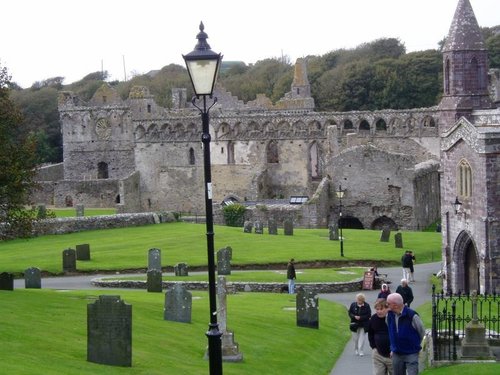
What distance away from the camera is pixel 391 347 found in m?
16.2

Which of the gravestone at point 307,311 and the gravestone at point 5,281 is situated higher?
the gravestone at point 5,281

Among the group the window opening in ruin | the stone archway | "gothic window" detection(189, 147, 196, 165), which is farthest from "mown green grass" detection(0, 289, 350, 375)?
the window opening in ruin

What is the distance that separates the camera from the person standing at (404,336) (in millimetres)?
15844

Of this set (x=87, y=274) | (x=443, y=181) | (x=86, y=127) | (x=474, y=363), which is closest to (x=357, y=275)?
(x=443, y=181)

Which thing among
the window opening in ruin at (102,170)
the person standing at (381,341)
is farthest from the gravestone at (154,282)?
the window opening in ruin at (102,170)

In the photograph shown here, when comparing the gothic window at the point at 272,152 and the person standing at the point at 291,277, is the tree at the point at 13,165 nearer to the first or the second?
the person standing at the point at 291,277

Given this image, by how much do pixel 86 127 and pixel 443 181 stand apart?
52944 mm

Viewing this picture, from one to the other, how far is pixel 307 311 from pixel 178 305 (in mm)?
3563

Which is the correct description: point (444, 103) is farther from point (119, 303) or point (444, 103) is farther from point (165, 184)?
point (165, 184)

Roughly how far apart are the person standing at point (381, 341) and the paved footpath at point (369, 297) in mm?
4464

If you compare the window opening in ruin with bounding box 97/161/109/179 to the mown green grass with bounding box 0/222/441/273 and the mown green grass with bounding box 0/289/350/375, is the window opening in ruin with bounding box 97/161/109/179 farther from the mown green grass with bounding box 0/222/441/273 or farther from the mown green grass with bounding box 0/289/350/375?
the mown green grass with bounding box 0/289/350/375

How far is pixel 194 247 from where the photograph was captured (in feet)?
153

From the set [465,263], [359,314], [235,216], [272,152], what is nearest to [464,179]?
[465,263]

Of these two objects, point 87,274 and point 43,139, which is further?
point 43,139
